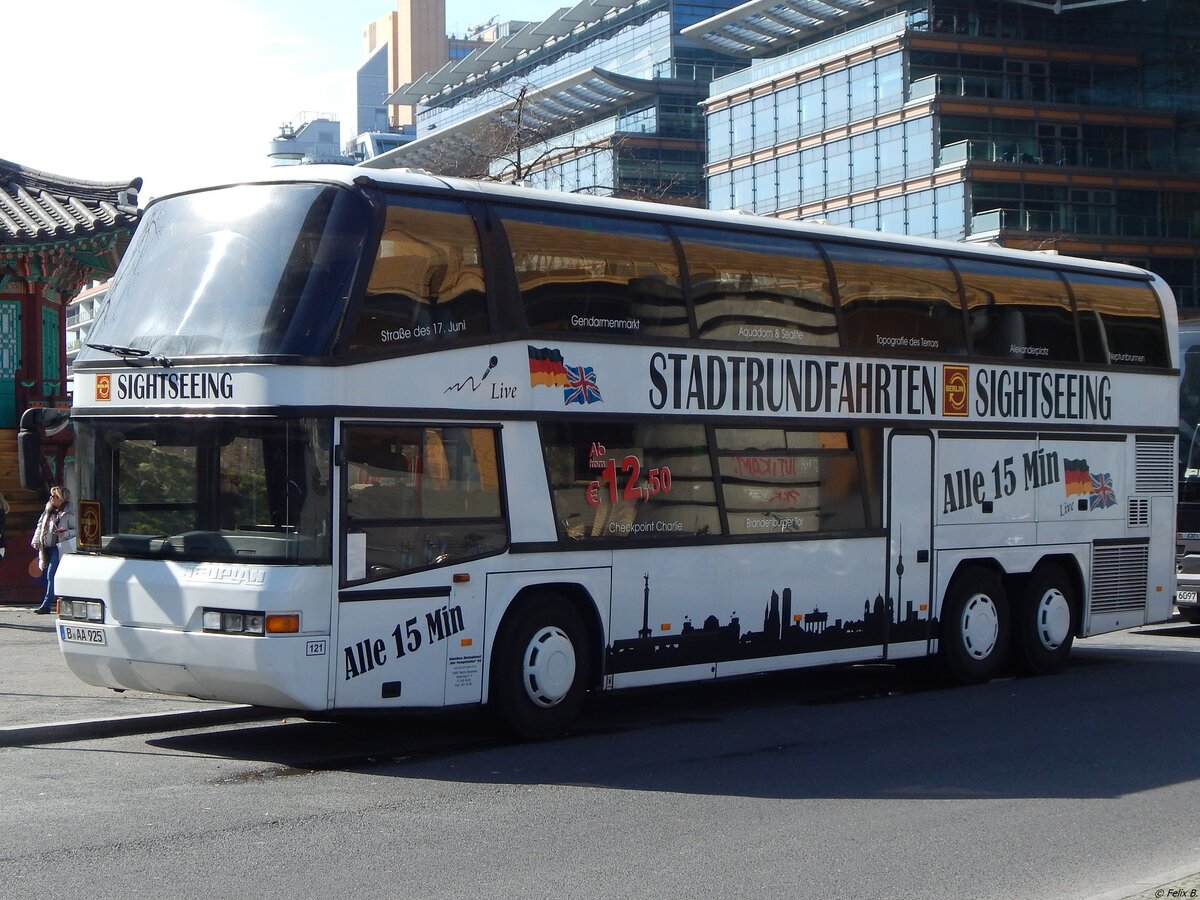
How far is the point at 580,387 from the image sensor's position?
11.4 meters

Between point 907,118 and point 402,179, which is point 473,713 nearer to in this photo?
point 402,179

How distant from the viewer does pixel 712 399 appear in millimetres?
12289

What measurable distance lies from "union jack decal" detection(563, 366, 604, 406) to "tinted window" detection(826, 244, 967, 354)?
297cm

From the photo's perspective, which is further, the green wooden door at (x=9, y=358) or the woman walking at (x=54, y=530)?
the green wooden door at (x=9, y=358)

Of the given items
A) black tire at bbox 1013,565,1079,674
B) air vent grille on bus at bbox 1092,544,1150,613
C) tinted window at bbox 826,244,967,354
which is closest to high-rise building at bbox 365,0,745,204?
air vent grille on bus at bbox 1092,544,1150,613

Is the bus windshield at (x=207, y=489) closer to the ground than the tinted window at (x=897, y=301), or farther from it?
closer to the ground

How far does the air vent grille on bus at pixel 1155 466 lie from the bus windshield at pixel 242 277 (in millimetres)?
9739

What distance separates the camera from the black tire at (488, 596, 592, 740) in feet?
35.5

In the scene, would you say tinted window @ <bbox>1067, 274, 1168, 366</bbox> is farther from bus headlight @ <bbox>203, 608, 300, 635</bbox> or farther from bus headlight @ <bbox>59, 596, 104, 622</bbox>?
bus headlight @ <bbox>59, 596, 104, 622</bbox>

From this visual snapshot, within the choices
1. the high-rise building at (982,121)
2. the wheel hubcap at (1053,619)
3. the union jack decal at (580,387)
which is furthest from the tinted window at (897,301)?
the high-rise building at (982,121)

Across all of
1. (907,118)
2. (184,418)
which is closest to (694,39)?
(907,118)

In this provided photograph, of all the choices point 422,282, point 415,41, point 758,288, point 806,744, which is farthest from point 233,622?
point 415,41

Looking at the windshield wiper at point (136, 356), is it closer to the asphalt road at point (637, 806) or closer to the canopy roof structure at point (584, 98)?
the asphalt road at point (637, 806)

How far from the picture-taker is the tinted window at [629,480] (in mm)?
11273
